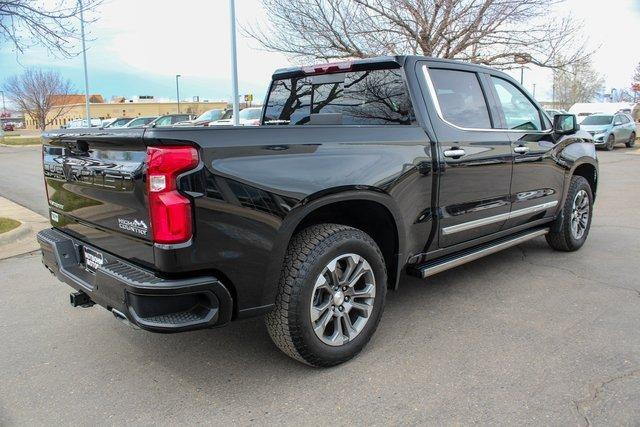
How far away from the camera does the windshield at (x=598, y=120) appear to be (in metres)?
23.1

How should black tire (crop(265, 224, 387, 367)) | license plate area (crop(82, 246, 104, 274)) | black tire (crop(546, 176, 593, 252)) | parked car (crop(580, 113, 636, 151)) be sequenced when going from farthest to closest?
1. parked car (crop(580, 113, 636, 151))
2. black tire (crop(546, 176, 593, 252))
3. license plate area (crop(82, 246, 104, 274))
4. black tire (crop(265, 224, 387, 367))

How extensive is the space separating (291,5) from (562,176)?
43.9 feet

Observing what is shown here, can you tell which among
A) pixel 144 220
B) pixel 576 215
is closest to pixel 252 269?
pixel 144 220

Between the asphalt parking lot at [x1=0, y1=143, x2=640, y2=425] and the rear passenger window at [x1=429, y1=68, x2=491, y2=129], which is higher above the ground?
the rear passenger window at [x1=429, y1=68, x2=491, y2=129]

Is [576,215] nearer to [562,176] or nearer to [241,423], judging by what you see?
[562,176]

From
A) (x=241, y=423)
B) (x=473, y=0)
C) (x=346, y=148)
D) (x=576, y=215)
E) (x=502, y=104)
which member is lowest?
A: (x=241, y=423)

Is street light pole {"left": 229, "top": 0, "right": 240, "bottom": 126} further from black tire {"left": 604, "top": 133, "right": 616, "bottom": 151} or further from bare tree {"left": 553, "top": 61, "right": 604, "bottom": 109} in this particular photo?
bare tree {"left": 553, "top": 61, "right": 604, "bottom": 109}

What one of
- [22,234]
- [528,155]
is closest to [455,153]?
[528,155]

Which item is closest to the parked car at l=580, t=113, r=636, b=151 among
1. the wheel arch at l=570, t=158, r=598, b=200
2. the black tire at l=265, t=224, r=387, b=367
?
the wheel arch at l=570, t=158, r=598, b=200

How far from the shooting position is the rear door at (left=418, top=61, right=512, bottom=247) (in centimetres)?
391

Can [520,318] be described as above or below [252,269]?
below

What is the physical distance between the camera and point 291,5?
16.7 metres

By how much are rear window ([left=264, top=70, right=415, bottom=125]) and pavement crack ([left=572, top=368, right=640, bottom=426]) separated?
202 cm

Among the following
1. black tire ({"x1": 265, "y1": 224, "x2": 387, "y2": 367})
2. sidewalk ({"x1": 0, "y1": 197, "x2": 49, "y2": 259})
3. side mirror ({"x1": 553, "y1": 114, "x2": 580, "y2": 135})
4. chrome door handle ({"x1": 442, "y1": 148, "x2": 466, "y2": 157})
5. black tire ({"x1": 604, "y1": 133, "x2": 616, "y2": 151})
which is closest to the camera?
black tire ({"x1": 265, "y1": 224, "x2": 387, "y2": 367})
